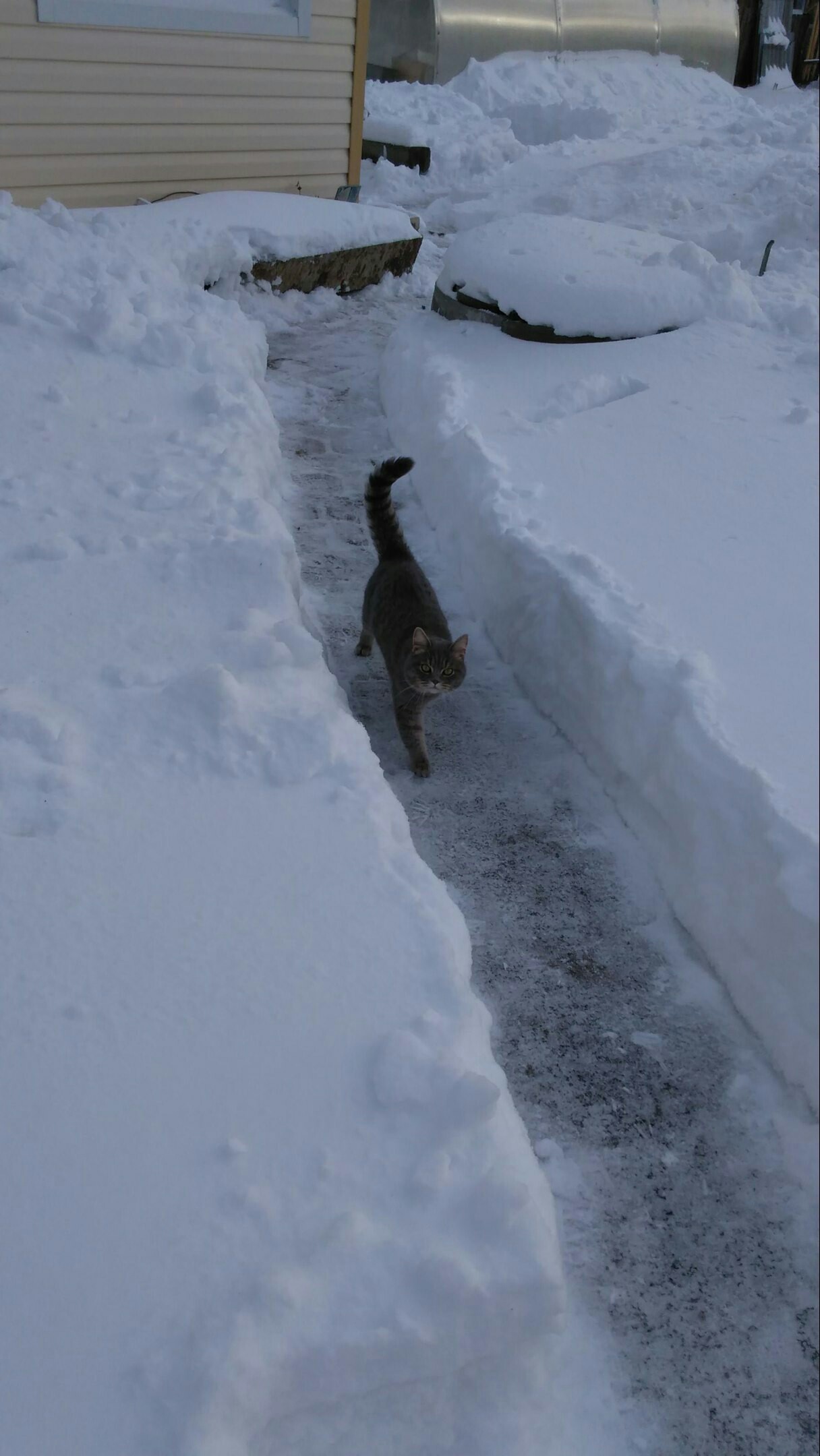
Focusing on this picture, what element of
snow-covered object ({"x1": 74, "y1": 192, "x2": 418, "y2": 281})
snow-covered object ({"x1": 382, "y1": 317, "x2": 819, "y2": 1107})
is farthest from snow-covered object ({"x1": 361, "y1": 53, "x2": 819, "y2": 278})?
snow-covered object ({"x1": 74, "y1": 192, "x2": 418, "y2": 281})

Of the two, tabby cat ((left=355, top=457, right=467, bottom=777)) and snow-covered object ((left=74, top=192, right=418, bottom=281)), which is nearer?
tabby cat ((left=355, top=457, right=467, bottom=777))

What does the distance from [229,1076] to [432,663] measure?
1868mm

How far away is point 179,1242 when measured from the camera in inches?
69.1

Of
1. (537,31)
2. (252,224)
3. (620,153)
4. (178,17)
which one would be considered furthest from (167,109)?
(537,31)

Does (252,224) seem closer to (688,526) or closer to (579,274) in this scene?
(579,274)

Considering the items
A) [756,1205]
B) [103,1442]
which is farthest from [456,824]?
[103,1442]

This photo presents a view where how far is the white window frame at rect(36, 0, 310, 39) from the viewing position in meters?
7.23

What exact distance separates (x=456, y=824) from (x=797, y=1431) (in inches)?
75.7

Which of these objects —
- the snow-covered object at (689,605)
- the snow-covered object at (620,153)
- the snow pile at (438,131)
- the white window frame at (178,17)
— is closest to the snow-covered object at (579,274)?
the snow-covered object at (620,153)

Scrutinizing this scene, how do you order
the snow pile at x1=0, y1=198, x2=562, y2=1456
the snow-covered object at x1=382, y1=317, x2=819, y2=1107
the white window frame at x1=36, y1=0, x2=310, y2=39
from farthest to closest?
the white window frame at x1=36, y1=0, x2=310, y2=39, the snow-covered object at x1=382, y1=317, x2=819, y2=1107, the snow pile at x1=0, y1=198, x2=562, y2=1456

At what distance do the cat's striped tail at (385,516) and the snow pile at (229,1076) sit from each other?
0.81 m

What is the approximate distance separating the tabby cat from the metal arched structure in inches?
503

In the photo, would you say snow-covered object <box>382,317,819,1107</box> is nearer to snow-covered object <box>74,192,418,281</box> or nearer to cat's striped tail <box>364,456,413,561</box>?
A: cat's striped tail <box>364,456,413,561</box>

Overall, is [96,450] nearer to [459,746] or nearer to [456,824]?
[459,746]
